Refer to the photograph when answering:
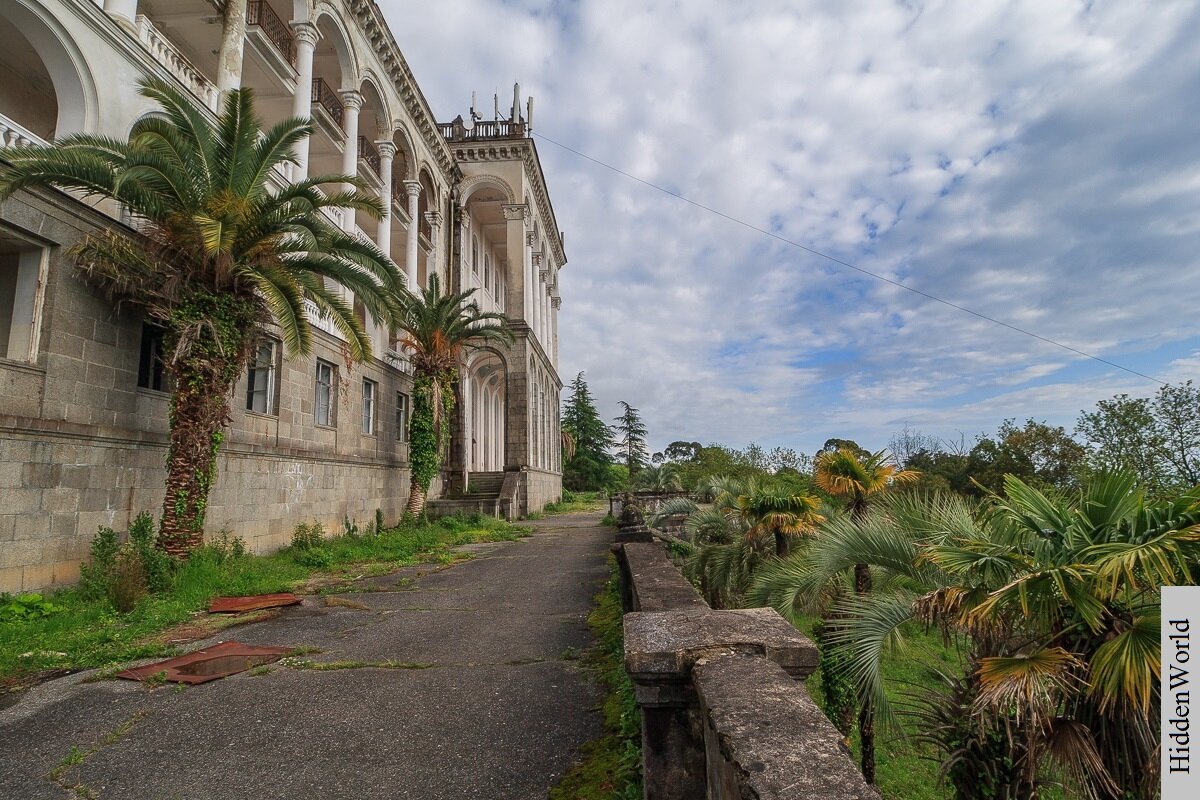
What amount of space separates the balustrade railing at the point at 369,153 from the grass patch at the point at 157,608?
41.0 feet

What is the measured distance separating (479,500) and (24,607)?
14826mm

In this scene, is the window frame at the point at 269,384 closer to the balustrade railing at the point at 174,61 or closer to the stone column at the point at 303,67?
the stone column at the point at 303,67

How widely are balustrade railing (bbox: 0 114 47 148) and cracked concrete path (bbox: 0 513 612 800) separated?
6.58 metres

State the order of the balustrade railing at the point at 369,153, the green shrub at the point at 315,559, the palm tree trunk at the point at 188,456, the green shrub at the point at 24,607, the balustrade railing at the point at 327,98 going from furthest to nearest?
the balustrade railing at the point at 369,153
the balustrade railing at the point at 327,98
the green shrub at the point at 315,559
the palm tree trunk at the point at 188,456
the green shrub at the point at 24,607

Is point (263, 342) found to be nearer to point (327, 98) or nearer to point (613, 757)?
point (613, 757)

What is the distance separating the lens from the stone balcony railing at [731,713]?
1.39 m

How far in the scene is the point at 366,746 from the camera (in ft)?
11.4

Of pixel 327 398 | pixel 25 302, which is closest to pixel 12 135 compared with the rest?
pixel 25 302

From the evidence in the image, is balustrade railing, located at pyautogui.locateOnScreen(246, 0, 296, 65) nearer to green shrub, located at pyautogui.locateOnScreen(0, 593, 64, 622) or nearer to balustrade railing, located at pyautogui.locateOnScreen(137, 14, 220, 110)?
balustrade railing, located at pyautogui.locateOnScreen(137, 14, 220, 110)

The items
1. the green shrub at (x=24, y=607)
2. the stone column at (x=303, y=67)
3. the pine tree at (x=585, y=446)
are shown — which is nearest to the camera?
the green shrub at (x=24, y=607)

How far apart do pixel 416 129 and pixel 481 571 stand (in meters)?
17.6

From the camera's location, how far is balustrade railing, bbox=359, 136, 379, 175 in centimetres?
1956

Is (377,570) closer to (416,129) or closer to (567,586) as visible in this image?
(567,586)

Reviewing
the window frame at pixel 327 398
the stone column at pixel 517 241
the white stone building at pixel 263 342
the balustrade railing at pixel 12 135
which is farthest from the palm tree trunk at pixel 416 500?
the balustrade railing at pixel 12 135
